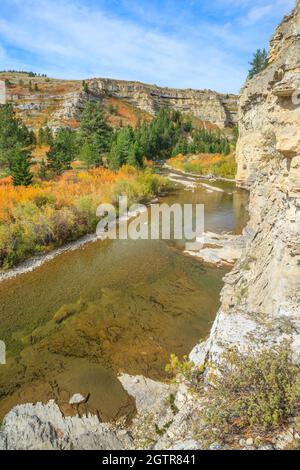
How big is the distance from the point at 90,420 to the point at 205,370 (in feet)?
13.3

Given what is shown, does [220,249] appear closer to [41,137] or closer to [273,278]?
[273,278]

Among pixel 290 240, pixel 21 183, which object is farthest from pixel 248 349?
pixel 21 183

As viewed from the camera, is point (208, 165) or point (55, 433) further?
point (208, 165)

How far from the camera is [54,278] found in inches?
574

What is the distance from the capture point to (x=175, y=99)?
145750 millimetres

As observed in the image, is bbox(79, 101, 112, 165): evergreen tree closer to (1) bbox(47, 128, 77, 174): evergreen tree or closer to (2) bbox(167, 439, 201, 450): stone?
(1) bbox(47, 128, 77, 174): evergreen tree

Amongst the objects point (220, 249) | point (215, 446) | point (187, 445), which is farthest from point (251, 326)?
point (220, 249)

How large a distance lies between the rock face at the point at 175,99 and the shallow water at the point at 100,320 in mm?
120133

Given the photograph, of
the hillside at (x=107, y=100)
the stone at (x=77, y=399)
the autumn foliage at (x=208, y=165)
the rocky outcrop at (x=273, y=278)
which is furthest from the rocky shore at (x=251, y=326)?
the hillside at (x=107, y=100)

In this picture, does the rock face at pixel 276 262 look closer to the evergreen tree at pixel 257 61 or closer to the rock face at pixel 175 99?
the evergreen tree at pixel 257 61

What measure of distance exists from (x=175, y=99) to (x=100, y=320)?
156486 millimetres

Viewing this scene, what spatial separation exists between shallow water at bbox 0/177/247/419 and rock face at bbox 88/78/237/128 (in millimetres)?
120133

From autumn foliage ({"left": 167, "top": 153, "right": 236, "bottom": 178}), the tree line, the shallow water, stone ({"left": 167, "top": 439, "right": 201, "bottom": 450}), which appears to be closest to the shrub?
stone ({"left": 167, "top": 439, "right": 201, "bottom": 450})
